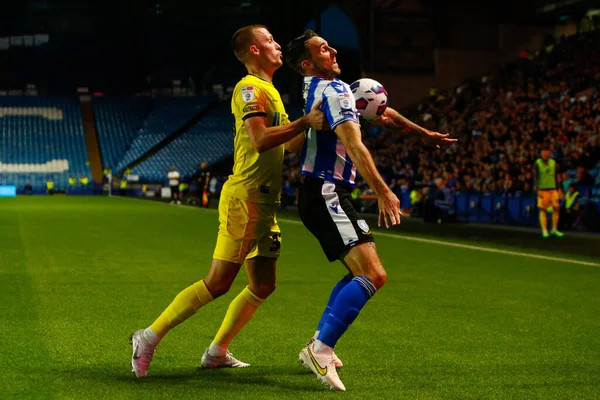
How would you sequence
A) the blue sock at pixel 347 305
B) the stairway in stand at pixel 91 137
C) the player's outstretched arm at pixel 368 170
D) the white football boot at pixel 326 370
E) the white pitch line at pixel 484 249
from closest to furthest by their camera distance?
the player's outstretched arm at pixel 368 170, the white football boot at pixel 326 370, the blue sock at pixel 347 305, the white pitch line at pixel 484 249, the stairway in stand at pixel 91 137

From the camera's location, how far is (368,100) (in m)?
6.40

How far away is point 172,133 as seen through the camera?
6562 centimetres

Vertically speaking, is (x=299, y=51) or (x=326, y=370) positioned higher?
(x=299, y=51)

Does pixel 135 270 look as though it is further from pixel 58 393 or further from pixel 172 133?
pixel 172 133

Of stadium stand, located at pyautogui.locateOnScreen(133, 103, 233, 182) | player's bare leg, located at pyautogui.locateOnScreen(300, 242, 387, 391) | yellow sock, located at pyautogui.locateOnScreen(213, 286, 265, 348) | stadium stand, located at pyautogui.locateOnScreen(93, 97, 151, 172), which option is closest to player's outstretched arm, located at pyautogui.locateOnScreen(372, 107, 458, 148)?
player's bare leg, located at pyautogui.locateOnScreen(300, 242, 387, 391)

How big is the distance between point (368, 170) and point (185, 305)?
153cm

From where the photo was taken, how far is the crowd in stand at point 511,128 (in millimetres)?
25953

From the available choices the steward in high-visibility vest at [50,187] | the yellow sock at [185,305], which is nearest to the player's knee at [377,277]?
the yellow sock at [185,305]

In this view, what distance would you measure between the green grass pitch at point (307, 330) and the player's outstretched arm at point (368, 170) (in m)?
1.10

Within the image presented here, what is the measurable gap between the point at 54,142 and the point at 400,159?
1439 inches

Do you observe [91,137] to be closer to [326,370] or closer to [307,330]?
[307,330]

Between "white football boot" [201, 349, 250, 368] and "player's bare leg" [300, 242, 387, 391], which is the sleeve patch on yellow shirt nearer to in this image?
"player's bare leg" [300, 242, 387, 391]

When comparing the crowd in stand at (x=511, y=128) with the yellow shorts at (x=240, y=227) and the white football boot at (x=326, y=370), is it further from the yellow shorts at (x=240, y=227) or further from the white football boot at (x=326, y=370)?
the white football boot at (x=326, y=370)

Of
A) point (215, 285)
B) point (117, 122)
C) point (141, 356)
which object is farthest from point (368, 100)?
point (117, 122)
